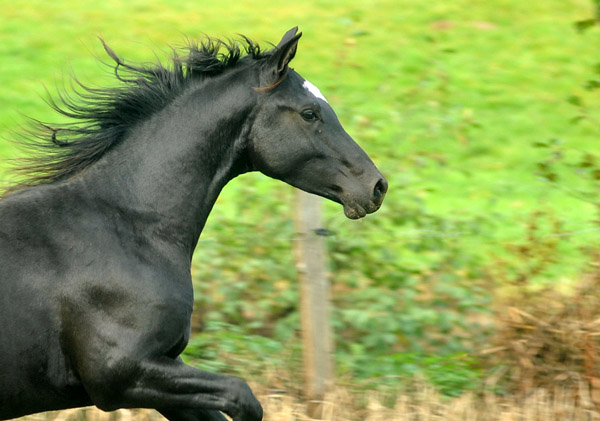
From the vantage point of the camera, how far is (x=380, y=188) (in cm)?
423

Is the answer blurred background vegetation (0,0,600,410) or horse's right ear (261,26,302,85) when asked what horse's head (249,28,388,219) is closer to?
horse's right ear (261,26,302,85)

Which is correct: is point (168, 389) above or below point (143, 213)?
below

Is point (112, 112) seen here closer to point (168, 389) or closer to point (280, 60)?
point (280, 60)

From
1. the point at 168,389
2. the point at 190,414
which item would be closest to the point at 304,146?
the point at 168,389

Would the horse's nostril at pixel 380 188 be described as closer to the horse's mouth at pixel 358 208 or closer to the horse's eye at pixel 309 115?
Result: the horse's mouth at pixel 358 208

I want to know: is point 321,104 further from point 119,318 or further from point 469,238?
point 469,238

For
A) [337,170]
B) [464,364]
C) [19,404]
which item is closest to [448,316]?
[464,364]

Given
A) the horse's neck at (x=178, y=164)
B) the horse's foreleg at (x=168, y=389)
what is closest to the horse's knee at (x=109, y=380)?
the horse's foreleg at (x=168, y=389)

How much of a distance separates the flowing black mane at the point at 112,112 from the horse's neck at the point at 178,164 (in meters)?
0.06

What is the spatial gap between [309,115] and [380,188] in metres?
0.46

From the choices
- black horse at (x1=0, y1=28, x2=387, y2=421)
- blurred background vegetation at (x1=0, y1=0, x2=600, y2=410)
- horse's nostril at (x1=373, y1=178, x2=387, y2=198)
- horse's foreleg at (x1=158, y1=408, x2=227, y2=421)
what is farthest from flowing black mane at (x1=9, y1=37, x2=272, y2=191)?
horse's foreleg at (x1=158, y1=408, x2=227, y2=421)

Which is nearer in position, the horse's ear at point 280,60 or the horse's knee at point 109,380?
the horse's knee at point 109,380

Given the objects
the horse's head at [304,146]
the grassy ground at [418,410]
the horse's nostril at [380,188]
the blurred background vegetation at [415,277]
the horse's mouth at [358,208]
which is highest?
the horse's head at [304,146]

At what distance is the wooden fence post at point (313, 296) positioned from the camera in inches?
210
